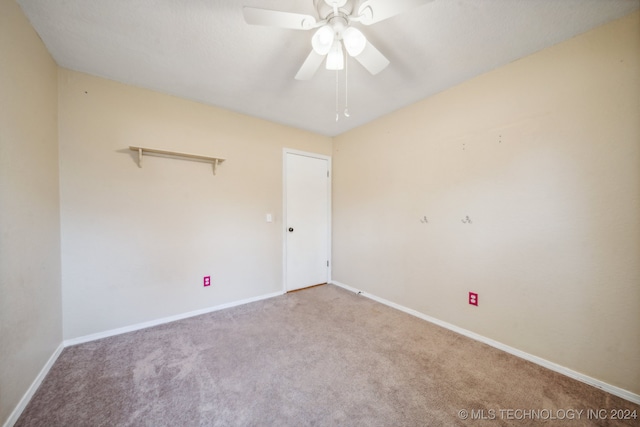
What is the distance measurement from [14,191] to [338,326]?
255 cm

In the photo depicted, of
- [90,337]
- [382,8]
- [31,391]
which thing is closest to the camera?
[382,8]

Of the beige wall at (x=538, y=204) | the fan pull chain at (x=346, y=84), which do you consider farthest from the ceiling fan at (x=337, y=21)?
the beige wall at (x=538, y=204)

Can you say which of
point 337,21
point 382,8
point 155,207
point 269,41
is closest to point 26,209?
point 155,207

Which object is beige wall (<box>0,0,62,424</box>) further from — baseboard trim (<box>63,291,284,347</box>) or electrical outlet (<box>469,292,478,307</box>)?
electrical outlet (<box>469,292,478,307</box>)

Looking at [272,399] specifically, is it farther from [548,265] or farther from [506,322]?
[548,265]

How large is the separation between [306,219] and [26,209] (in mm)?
2589

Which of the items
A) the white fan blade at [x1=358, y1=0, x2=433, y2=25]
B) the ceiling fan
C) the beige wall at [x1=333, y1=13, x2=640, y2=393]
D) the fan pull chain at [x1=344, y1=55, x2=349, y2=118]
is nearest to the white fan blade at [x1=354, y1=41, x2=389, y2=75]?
the ceiling fan

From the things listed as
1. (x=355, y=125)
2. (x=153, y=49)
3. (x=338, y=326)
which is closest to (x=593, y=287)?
(x=338, y=326)

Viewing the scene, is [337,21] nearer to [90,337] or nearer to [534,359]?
[534,359]

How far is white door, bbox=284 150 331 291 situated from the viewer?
325 centimetres

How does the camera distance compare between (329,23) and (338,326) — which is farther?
(338,326)

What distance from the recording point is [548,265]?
5.53 feet

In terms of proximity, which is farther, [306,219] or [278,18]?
[306,219]

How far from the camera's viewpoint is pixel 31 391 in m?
1.41
